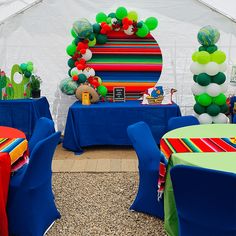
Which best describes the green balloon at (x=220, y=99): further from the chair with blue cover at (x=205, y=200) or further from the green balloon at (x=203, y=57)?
the chair with blue cover at (x=205, y=200)

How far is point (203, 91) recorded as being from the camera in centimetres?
444

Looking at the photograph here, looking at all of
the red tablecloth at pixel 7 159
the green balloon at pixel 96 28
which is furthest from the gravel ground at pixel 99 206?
the green balloon at pixel 96 28

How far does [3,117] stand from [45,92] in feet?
2.79

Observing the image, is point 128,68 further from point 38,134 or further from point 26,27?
point 38,134

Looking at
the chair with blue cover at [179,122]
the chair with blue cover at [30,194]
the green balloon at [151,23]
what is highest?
the green balloon at [151,23]

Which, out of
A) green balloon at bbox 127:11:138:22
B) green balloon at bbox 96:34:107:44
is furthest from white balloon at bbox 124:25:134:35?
green balloon at bbox 96:34:107:44

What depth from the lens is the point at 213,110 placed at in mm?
4395

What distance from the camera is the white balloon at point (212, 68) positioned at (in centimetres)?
426

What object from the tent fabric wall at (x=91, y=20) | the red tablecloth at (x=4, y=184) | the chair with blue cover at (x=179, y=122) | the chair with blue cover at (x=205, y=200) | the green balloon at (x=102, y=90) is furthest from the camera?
the tent fabric wall at (x=91, y=20)

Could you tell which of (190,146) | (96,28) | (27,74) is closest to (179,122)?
(190,146)

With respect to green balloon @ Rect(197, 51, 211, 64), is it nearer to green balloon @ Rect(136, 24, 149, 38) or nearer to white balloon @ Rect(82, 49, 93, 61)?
green balloon @ Rect(136, 24, 149, 38)

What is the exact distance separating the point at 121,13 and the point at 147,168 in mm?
2796

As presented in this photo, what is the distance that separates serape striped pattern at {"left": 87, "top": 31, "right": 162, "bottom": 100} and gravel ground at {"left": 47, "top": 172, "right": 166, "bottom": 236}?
1.85m

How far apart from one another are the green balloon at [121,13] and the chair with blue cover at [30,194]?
2878 mm
